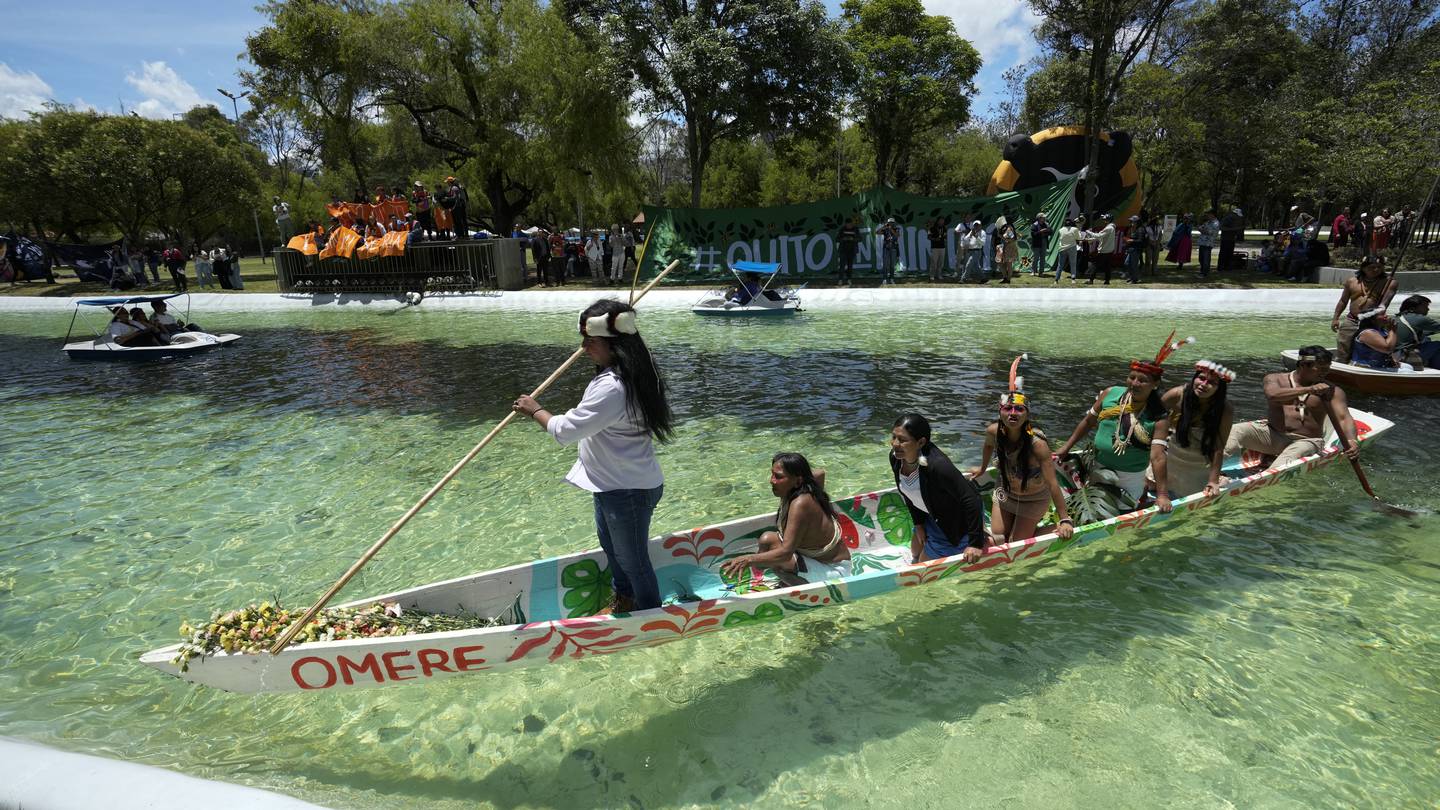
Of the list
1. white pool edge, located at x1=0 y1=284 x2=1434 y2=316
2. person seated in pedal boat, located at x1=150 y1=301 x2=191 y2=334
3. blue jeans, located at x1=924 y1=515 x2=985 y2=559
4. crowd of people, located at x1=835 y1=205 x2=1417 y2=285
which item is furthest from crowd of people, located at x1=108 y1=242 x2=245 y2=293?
blue jeans, located at x1=924 y1=515 x2=985 y2=559

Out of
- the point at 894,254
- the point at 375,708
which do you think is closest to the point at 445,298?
the point at 894,254

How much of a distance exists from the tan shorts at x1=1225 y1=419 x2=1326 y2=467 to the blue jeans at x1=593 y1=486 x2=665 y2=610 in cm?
614

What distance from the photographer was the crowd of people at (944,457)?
3.90m

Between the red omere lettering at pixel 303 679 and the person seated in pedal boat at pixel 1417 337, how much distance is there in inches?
546

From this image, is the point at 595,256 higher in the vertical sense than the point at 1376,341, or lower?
higher

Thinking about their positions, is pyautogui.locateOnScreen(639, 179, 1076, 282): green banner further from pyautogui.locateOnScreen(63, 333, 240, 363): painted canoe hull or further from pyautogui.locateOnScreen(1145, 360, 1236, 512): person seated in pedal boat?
pyautogui.locateOnScreen(1145, 360, 1236, 512): person seated in pedal boat

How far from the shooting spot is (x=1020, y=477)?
213 inches

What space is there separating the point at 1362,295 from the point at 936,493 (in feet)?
33.2

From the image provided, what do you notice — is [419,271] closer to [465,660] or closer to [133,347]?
[133,347]

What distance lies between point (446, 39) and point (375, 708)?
99.5 ft

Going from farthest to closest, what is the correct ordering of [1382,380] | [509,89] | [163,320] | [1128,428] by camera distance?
[509,89], [163,320], [1382,380], [1128,428]

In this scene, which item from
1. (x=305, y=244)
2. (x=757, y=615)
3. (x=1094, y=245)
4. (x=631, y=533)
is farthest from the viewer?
(x=305, y=244)

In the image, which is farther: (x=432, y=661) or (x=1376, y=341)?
(x=1376, y=341)

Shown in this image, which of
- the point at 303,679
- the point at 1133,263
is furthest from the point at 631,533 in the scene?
the point at 1133,263
